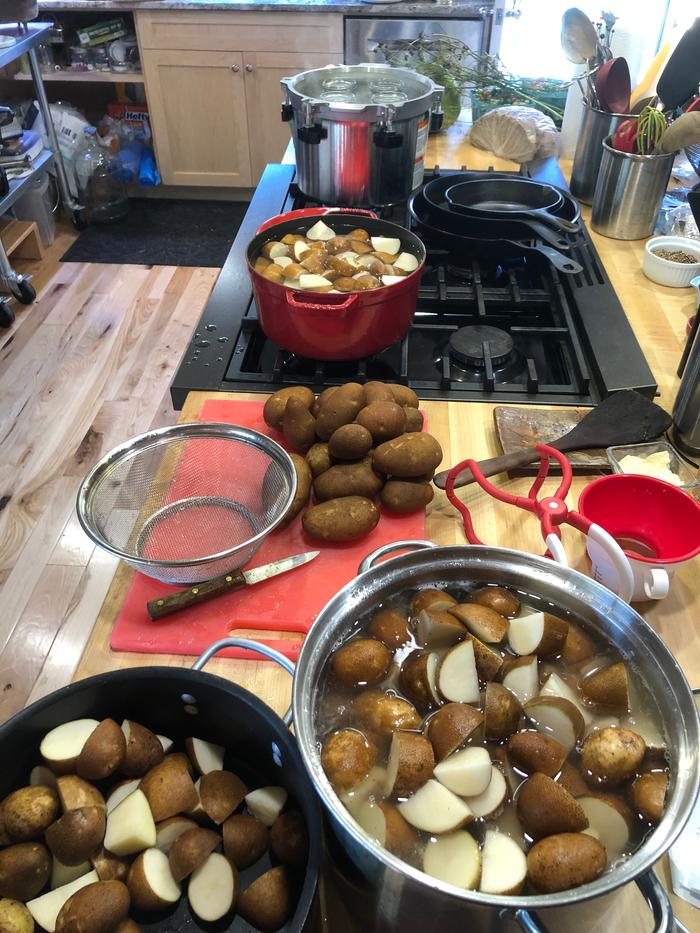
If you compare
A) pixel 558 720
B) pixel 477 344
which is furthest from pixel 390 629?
pixel 477 344

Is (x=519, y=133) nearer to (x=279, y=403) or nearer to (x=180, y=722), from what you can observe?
(x=279, y=403)

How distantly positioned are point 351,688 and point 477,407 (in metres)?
0.63

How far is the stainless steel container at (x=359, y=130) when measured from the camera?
1428 mm

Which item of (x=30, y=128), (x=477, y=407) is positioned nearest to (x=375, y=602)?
(x=477, y=407)

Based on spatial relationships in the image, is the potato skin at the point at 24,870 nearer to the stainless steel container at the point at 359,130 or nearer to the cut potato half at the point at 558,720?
the cut potato half at the point at 558,720

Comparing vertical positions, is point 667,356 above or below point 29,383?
above

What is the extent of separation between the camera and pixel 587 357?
1.22m

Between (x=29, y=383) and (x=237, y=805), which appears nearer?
(x=237, y=805)

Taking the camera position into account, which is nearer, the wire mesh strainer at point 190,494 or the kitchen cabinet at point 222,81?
the wire mesh strainer at point 190,494

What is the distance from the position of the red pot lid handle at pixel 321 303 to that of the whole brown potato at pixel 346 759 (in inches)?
26.2

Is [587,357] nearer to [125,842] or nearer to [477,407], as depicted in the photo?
[477,407]

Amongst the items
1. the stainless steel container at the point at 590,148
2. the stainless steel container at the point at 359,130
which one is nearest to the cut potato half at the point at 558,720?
the stainless steel container at the point at 359,130

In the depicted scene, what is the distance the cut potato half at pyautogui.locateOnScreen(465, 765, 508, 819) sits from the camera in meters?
0.56

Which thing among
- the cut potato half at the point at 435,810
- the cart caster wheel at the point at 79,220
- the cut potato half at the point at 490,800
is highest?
the cut potato half at the point at 435,810
